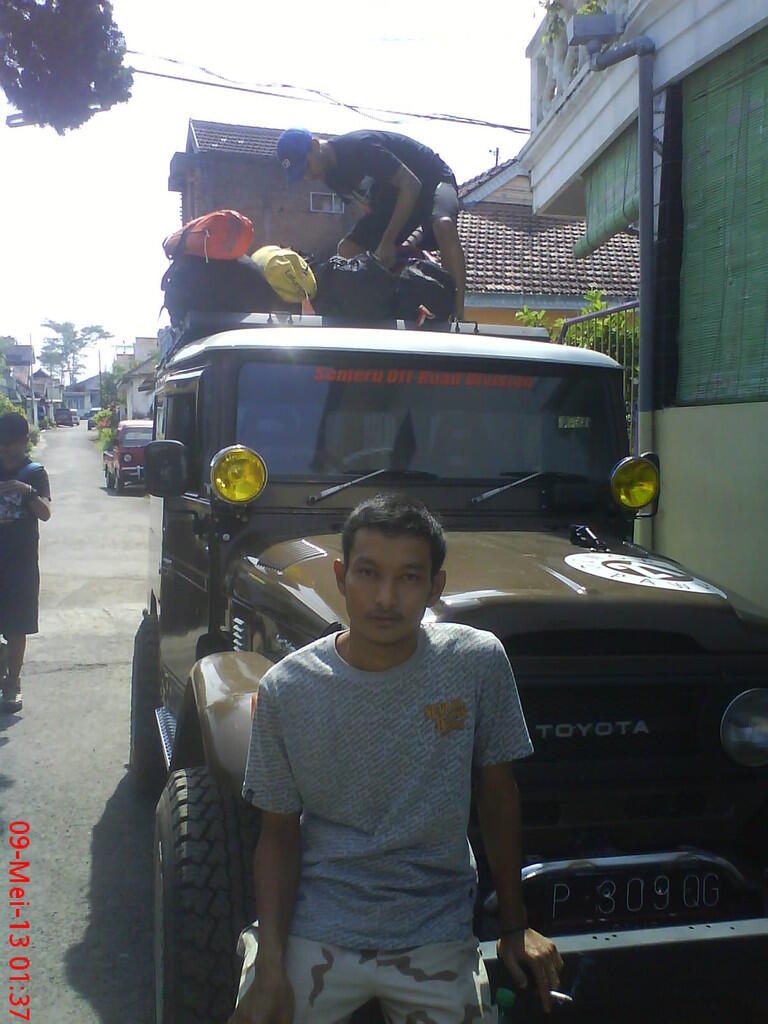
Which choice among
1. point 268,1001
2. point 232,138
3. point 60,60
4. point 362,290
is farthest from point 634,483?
point 232,138

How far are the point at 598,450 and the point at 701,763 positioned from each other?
1.53 m

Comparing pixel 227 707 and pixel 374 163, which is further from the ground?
pixel 374 163

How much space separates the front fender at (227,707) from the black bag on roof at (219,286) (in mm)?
1891

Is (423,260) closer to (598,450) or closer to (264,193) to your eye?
(598,450)

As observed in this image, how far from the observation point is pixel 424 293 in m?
4.77

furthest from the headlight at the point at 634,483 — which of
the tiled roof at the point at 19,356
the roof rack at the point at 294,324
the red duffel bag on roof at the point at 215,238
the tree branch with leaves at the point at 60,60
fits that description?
the tiled roof at the point at 19,356

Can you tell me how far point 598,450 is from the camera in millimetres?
4086

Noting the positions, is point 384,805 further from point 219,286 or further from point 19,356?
point 19,356

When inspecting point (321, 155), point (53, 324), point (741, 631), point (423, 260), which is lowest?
point (741, 631)

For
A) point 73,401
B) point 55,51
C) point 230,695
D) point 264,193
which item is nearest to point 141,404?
point 264,193

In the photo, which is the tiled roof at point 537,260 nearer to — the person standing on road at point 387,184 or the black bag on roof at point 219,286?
the person standing on road at point 387,184

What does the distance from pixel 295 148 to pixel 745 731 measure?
11.4 feet

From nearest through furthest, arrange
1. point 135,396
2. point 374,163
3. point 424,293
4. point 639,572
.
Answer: point 639,572, point 424,293, point 374,163, point 135,396

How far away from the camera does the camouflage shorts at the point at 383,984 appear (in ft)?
6.58
